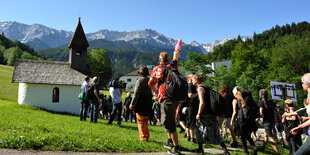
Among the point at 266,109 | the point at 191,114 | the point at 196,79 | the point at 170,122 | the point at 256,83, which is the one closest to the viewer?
the point at 170,122

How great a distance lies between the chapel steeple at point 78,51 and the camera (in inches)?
1174

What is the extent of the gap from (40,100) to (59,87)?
2457mm

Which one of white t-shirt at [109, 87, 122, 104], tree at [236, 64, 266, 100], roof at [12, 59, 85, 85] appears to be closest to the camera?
white t-shirt at [109, 87, 122, 104]

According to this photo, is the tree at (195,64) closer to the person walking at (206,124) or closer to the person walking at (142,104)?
the person walking at (142,104)

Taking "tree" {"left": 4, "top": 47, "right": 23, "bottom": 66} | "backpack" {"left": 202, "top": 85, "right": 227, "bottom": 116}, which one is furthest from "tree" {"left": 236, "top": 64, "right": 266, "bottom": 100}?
"tree" {"left": 4, "top": 47, "right": 23, "bottom": 66}

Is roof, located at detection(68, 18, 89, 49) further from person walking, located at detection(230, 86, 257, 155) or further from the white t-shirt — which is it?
person walking, located at detection(230, 86, 257, 155)

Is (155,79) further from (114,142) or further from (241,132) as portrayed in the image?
(241,132)

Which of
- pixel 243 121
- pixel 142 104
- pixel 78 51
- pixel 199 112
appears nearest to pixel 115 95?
pixel 142 104

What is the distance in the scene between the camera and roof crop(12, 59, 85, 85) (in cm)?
2414

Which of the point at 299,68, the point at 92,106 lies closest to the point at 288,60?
the point at 299,68

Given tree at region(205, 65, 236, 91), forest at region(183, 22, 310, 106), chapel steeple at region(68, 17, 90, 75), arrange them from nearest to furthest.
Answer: chapel steeple at region(68, 17, 90, 75)
forest at region(183, 22, 310, 106)
tree at region(205, 65, 236, 91)

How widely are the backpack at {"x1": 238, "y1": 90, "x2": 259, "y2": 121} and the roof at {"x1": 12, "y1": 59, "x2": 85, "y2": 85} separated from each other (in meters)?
22.6

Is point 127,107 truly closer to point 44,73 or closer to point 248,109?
point 248,109

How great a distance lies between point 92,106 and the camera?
1041cm
